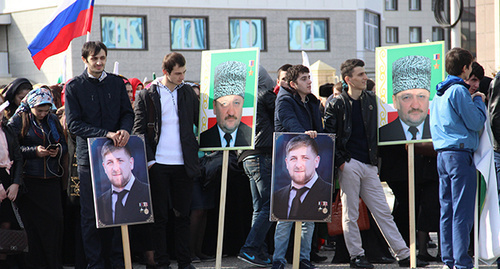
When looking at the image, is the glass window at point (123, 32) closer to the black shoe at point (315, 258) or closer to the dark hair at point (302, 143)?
the black shoe at point (315, 258)

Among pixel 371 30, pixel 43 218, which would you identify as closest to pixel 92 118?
pixel 43 218

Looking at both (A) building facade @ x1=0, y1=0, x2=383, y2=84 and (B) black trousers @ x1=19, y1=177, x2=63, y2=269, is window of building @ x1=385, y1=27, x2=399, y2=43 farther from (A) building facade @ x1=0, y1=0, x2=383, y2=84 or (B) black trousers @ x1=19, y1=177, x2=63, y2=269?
(B) black trousers @ x1=19, y1=177, x2=63, y2=269

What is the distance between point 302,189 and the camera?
293 inches

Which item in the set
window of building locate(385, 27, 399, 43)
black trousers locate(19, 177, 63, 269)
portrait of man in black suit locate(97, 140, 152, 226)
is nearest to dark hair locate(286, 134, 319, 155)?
portrait of man in black suit locate(97, 140, 152, 226)

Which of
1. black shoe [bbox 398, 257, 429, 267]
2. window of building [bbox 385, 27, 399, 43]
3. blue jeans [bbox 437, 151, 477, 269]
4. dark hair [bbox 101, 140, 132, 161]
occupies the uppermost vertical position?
window of building [bbox 385, 27, 399, 43]

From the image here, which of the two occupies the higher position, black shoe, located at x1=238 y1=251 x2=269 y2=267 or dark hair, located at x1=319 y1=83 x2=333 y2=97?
dark hair, located at x1=319 y1=83 x2=333 y2=97

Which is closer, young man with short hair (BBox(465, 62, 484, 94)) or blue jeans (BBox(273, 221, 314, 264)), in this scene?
blue jeans (BBox(273, 221, 314, 264))

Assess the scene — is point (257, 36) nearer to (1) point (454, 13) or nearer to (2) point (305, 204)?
(1) point (454, 13)

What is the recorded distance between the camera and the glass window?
2948 centimetres

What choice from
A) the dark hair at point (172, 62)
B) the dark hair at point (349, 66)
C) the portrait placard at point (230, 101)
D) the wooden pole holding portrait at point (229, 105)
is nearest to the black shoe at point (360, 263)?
the wooden pole holding portrait at point (229, 105)

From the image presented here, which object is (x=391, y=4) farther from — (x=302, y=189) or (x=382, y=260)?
(x=302, y=189)

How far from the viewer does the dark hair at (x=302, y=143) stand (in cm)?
741

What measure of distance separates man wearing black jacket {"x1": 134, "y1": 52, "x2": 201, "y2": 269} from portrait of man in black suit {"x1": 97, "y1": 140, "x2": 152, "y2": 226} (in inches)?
13.1

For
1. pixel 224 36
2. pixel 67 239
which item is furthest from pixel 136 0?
pixel 67 239
